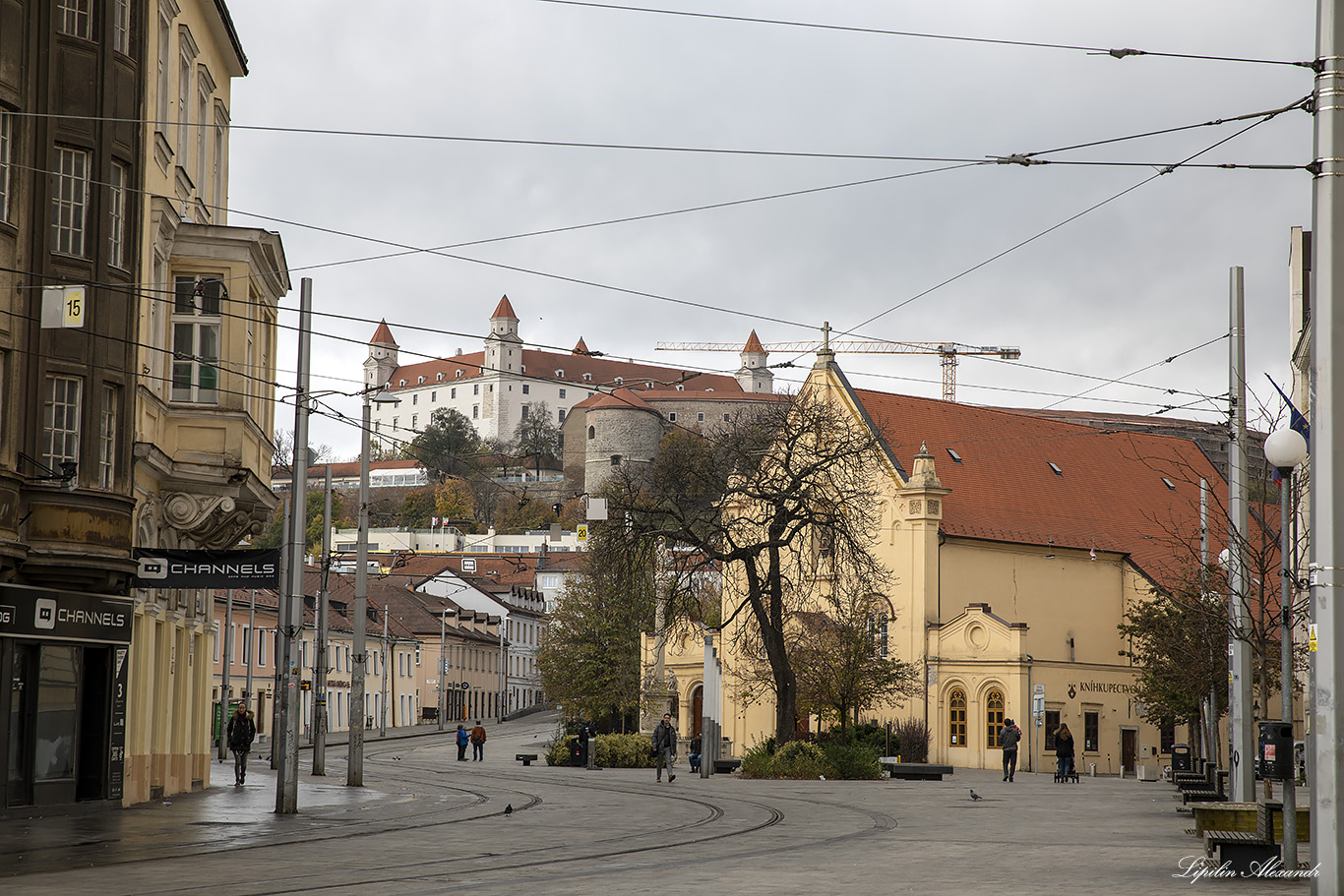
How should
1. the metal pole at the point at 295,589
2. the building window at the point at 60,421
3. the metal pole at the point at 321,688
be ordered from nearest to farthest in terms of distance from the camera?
1. the building window at the point at 60,421
2. the metal pole at the point at 295,589
3. the metal pole at the point at 321,688

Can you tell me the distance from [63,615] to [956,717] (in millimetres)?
42496

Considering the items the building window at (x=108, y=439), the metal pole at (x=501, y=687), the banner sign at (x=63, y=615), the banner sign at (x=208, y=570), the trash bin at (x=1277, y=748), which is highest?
the building window at (x=108, y=439)

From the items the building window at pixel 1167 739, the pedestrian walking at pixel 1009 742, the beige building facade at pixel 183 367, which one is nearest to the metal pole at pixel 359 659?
the beige building facade at pixel 183 367

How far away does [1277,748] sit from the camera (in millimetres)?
14102

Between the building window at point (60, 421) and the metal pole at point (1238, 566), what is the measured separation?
54.3 ft

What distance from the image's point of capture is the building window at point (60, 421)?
2303 centimetres

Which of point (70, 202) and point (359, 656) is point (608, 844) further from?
point (359, 656)

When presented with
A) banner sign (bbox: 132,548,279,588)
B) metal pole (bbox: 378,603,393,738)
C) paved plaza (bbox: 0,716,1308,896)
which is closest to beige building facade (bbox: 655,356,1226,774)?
paved plaza (bbox: 0,716,1308,896)

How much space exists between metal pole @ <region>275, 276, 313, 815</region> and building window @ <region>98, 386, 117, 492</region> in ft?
8.81

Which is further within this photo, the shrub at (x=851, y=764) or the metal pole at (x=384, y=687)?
the metal pole at (x=384, y=687)

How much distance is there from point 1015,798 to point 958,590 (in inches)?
1141

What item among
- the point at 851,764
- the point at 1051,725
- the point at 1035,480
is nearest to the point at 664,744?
the point at 851,764

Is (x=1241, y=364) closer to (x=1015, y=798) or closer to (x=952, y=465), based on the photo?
(x=1015, y=798)

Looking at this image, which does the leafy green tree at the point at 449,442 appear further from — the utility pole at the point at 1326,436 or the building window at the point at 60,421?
the utility pole at the point at 1326,436
